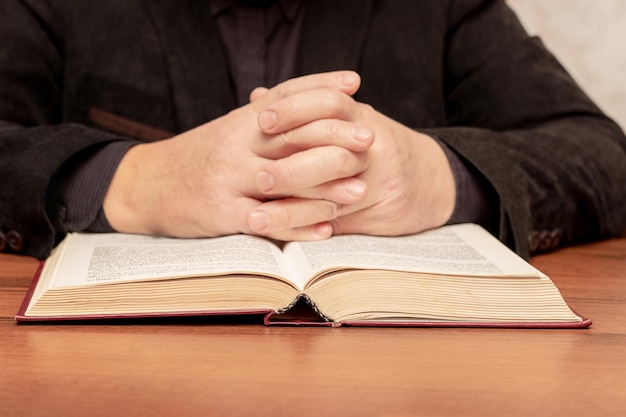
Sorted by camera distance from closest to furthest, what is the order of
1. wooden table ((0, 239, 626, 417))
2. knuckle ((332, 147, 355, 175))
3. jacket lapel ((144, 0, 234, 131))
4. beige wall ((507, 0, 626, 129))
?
wooden table ((0, 239, 626, 417)) < knuckle ((332, 147, 355, 175)) < jacket lapel ((144, 0, 234, 131)) < beige wall ((507, 0, 626, 129))

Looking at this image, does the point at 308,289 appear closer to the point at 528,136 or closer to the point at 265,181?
the point at 265,181

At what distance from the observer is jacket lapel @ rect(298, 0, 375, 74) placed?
1395 mm

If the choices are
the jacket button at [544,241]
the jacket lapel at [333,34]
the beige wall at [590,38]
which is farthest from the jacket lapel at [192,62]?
the beige wall at [590,38]

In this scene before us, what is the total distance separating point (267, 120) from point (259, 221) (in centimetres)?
11

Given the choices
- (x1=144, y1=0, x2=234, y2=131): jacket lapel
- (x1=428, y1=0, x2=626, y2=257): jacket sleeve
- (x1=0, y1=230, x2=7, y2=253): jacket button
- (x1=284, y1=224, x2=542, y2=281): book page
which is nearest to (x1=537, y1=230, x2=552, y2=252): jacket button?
(x1=428, y1=0, x2=626, y2=257): jacket sleeve

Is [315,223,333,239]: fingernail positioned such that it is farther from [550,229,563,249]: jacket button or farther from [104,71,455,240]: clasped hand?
[550,229,563,249]: jacket button

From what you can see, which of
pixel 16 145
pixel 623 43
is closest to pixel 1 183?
pixel 16 145

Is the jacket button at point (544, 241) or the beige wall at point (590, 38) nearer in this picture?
the jacket button at point (544, 241)

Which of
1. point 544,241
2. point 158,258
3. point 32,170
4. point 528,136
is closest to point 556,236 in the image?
point 544,241

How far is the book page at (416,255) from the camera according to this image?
2.48ft

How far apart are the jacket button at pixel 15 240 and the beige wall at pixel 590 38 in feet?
4.37

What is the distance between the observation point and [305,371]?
592mm

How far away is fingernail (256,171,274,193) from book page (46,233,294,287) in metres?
0.06

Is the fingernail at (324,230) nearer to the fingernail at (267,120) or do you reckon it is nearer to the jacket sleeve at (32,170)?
the fingernail at (267,120)
